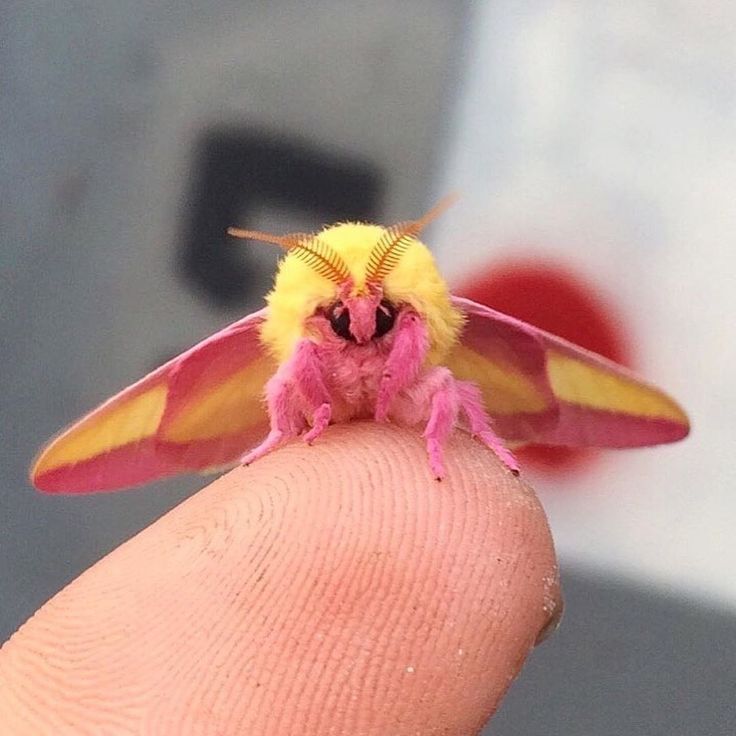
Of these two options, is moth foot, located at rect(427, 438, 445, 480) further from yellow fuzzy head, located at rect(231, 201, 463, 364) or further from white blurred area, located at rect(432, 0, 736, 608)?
white blurred area, located at rect(432, 0, 736, 608)

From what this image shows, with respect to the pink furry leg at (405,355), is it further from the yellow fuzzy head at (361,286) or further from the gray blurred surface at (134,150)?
the gray blurred surface at (134,150)

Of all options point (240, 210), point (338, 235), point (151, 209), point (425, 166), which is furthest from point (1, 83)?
point (338, 235)

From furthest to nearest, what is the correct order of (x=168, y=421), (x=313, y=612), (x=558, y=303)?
(x=558, y=303) < (x=168, y=421) < (x=313, y=612)

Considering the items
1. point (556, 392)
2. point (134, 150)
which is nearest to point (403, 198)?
point (134, 150)

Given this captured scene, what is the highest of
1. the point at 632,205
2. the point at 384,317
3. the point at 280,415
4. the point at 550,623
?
the point at 632,205

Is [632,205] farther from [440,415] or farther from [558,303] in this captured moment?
[440,415]

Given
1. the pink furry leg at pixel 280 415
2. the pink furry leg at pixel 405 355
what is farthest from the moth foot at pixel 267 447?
the pink furry leg at pixel 405 355
